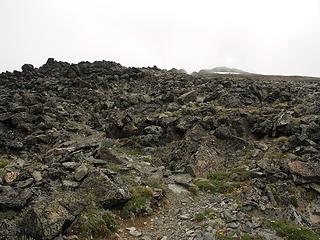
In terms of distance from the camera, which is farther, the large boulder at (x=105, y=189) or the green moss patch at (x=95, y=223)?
the large boulder at (x=105, y=189)

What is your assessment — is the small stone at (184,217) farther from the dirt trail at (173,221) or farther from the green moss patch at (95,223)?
the green moss patch at (95,223)

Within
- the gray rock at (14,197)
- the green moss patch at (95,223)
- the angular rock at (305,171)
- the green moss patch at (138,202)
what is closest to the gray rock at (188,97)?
the angular rock at (305,171)

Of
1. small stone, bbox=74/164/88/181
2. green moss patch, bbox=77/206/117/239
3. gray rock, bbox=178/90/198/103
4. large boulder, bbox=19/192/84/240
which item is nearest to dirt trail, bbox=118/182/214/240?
green moss patch, bbox=77/206/117/239

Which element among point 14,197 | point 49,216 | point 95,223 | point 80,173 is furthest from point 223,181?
point 14,197

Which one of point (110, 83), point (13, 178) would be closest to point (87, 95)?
point (110, 83)

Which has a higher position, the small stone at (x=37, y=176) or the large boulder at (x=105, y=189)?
the small stone at (x=37, y=176)

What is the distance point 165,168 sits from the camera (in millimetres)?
26578

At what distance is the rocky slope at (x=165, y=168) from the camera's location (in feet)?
58.7

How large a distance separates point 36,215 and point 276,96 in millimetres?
32810

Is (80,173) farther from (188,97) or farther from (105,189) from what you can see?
(188,97)

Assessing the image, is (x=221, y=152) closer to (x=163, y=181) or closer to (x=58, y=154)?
(x=163, y=181)

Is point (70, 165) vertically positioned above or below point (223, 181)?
above

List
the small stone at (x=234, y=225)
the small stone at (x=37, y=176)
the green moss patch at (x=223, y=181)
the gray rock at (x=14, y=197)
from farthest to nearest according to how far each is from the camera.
A: the green moss patch at (x=223, y=181) → the small stone at (x=37, y=176) → the small stone at (x=234, y=225) → the gray rock at (x=14, y=197)

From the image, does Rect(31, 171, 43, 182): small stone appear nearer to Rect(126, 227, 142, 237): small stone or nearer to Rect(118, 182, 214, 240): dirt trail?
Rect(118, 182, 214, 240): dirt trail
